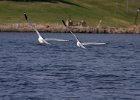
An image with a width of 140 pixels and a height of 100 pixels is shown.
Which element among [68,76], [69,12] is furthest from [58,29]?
[68,76]

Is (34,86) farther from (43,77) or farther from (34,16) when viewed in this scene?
(34,16)

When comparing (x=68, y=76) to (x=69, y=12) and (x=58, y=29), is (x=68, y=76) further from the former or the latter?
(x=69, y=12)

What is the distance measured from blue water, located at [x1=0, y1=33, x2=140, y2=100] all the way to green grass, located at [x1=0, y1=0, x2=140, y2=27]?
65775 mm

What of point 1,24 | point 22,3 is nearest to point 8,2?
point 22,3

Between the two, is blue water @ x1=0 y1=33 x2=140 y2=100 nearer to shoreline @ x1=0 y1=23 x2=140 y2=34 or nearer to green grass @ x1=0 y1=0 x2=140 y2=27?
shoreline @ x1=0 y1=23 x2=140 y2=34

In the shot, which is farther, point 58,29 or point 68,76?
point 58,29

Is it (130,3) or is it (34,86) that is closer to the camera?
(34,86)

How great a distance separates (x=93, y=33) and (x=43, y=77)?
75590mm

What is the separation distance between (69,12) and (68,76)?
96274 millimetres

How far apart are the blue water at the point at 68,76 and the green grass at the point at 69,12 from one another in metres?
65.8

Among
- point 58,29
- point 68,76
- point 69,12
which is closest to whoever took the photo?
point 68,76

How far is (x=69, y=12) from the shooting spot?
474ft

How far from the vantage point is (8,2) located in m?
146

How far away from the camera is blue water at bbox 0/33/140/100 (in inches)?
1623
